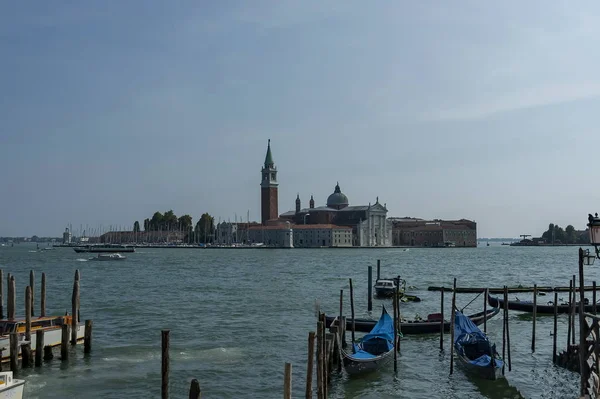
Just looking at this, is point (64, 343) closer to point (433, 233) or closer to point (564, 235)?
point (433, 233)

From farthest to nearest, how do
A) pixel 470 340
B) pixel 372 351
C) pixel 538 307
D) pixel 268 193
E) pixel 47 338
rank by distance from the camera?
pixel 268 193, pixel 538 307, pixel 47 338, pixel 470 340, pixel 372 351

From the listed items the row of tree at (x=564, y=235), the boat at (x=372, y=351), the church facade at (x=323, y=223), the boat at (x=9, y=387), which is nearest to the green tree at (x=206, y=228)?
the church facade at (x=323, y=223)

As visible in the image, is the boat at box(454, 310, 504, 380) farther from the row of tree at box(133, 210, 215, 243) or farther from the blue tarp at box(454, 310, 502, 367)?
the row of tree at box(133, 210, 215, 243)

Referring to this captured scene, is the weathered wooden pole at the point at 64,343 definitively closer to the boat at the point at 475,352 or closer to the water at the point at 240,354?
the water at the point at 240,354

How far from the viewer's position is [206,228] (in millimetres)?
126250

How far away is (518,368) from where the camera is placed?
573 inches

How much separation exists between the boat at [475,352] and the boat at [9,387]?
8.42 m

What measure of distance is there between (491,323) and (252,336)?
26.0 ft

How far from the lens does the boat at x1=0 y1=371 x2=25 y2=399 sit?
920 cm

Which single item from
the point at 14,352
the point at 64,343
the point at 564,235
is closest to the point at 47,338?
the point at 64,343

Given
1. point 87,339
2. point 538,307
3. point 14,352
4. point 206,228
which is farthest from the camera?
point 206,228

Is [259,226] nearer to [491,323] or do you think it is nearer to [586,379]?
[491,323]

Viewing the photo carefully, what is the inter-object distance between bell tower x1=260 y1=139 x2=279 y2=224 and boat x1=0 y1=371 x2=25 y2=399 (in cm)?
10975

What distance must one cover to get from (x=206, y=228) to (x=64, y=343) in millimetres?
112926
